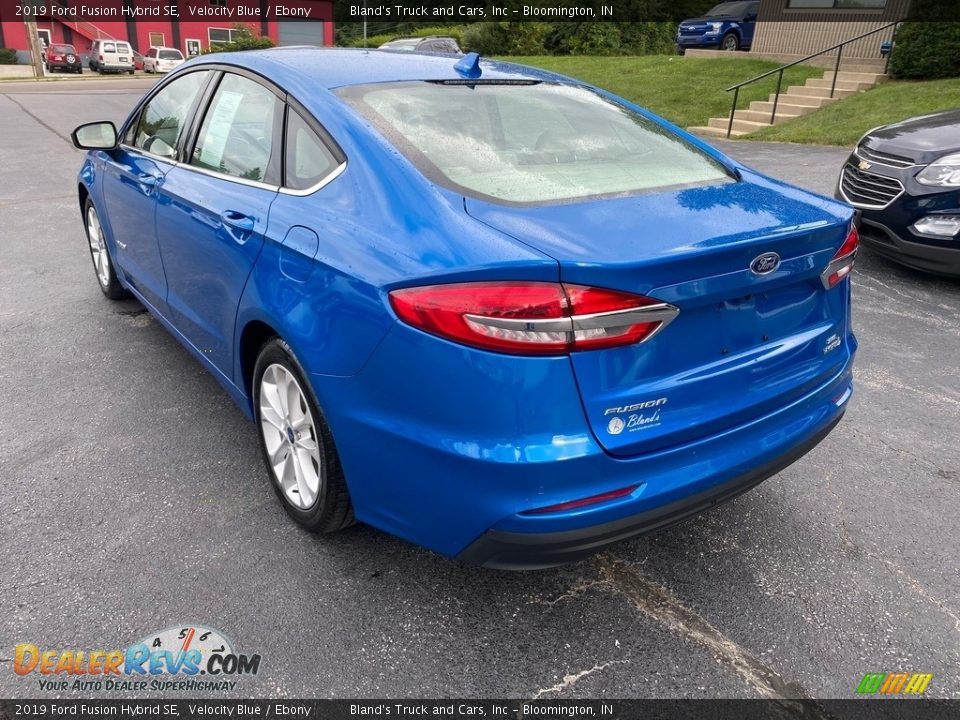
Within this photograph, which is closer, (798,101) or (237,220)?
Answer: (237,220)

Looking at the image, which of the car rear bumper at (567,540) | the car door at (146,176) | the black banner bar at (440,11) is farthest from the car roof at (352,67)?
the black banner bar at (440,11)

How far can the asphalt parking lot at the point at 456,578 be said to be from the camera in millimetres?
2174

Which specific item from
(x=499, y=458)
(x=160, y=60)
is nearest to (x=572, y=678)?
(x=499, y=458)

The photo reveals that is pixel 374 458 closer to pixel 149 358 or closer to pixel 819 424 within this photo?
pixel 819 424

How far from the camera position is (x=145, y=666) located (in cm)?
217

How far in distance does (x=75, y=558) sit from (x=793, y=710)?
2315mm

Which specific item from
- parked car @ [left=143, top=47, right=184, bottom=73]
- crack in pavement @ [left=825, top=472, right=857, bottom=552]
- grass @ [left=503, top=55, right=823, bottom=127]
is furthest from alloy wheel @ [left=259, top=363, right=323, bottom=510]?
parked car @ [left=143, top=47, right=184, bottom=73]

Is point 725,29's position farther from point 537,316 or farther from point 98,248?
point 537,316

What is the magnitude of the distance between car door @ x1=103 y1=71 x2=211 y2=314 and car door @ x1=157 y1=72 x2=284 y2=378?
182 mm

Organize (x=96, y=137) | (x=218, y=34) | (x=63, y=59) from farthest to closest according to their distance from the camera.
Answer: (x=218, y=34) < (x=63, y=59) < (x=96, y=137)

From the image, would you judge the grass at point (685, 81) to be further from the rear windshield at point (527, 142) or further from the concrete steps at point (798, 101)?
the rear windshield at point (527, 142)

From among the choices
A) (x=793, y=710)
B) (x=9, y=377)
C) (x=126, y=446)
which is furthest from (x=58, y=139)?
(x=793, y=710)

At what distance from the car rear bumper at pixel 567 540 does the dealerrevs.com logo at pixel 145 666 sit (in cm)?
77

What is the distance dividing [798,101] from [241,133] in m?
15.0
